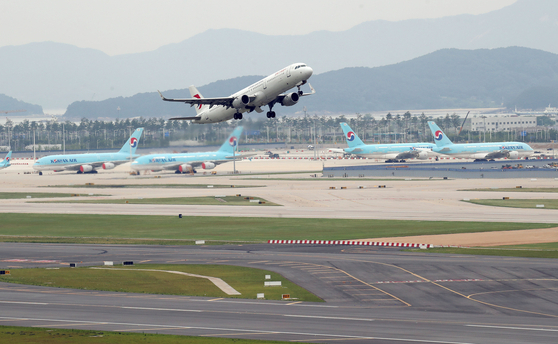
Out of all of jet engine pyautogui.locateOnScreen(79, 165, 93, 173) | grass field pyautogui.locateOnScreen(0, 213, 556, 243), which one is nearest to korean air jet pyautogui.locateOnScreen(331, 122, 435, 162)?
jet engine pyautogui.locateOnScreen(79, 165, 93, 173)

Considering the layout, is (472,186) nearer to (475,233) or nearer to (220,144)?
(475,233)

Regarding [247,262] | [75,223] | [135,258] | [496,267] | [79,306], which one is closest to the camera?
[79,306]

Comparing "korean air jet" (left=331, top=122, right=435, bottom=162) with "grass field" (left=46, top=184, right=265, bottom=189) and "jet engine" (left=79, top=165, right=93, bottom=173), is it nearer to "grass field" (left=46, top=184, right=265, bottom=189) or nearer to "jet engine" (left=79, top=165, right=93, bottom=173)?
"grass field" (left=46, top=184, right=265, bottom=189)

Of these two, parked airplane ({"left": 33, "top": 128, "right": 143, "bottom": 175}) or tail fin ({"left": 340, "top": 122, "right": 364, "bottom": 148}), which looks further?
tail fin ({"left": 340, "top": 122, "right": 364, "bottom": 148})

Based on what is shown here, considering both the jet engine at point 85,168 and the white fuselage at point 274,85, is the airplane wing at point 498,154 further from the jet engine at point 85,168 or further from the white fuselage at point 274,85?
the white fuselage at point 274,85

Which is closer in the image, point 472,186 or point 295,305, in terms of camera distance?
point 295,305

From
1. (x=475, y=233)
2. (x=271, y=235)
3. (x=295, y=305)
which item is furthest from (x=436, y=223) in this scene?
(x=295, y=305)

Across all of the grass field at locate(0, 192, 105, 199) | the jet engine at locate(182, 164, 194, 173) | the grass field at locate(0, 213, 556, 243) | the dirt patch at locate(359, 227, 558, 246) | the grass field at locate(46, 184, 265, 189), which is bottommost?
the grass field at locate(0, 213, 556, 243)
